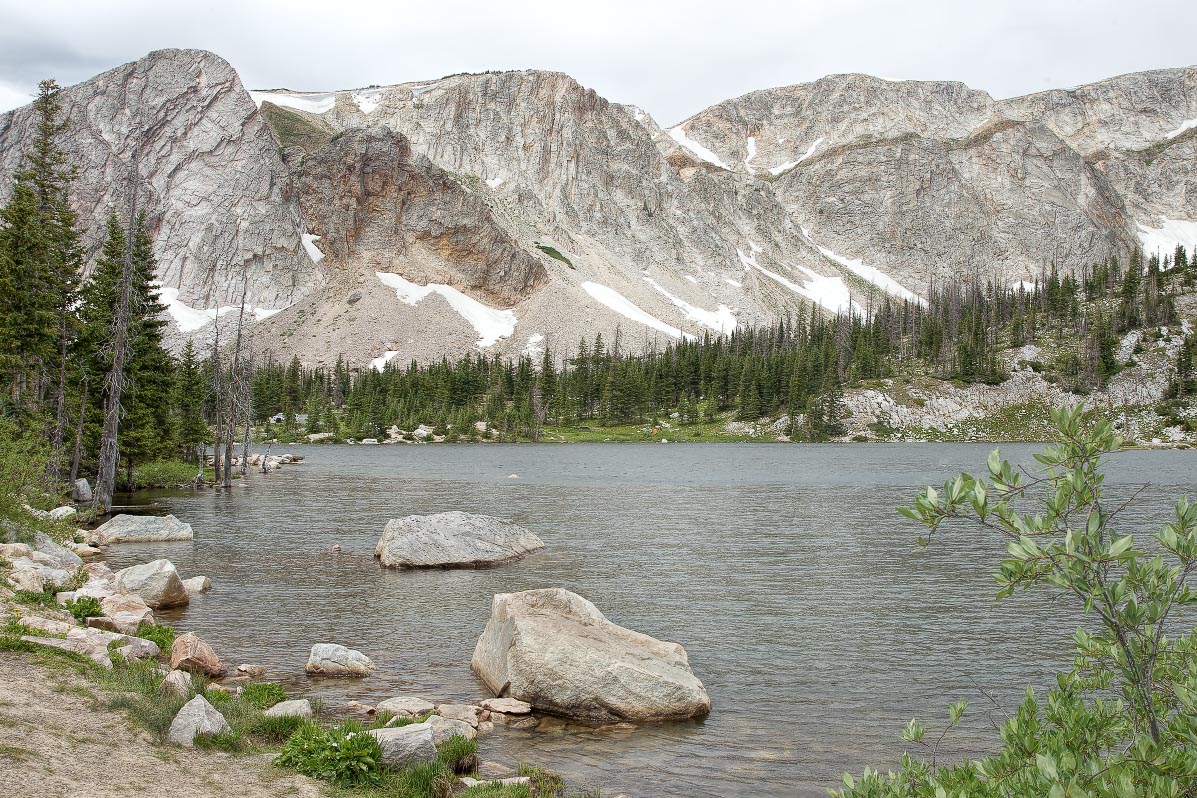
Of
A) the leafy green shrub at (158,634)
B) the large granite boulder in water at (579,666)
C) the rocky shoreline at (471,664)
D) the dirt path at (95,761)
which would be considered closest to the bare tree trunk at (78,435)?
the rocky shoreline at (471,664)

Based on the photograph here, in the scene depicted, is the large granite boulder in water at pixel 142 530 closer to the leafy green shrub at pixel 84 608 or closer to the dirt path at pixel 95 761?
the leafy green shrub at pixel 84 608

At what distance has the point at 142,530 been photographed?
3319cm

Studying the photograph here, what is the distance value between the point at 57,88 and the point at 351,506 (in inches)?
1168

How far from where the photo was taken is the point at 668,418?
15950cm

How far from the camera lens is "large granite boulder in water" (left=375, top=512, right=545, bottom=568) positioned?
2841cm

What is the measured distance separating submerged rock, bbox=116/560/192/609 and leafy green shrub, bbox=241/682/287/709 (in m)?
9.33

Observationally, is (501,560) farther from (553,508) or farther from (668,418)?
(668,418)

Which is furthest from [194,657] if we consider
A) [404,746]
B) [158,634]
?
[404,746]

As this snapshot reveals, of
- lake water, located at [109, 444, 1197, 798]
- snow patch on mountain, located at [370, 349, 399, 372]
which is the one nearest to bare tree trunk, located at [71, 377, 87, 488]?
lake water, located at [109, 444, 1197, 798]

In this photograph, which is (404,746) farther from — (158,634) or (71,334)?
(71,334)

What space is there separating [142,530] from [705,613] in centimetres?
2556

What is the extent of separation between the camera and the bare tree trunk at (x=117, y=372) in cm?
3825

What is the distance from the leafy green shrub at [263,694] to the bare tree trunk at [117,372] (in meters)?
30.7

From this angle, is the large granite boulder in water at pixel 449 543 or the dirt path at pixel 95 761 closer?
the dirt path at pixel 95 761
